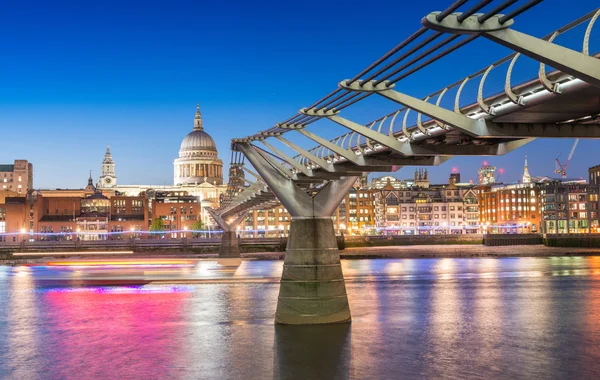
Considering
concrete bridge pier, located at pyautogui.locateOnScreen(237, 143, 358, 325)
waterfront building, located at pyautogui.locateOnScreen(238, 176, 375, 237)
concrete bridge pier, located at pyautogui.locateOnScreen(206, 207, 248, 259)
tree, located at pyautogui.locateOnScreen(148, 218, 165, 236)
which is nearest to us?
concrete bridge pier, located at pyautogui.locateOnScreen(237, 143, 358, 325)

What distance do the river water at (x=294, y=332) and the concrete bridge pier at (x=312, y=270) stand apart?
0.77 metres

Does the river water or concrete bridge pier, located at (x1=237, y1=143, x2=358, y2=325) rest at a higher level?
concrete bridge pier, located at (x1=237, y1=143, x2=358, y2=325)

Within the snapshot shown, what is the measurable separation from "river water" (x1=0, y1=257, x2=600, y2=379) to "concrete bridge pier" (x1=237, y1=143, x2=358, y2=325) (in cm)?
77

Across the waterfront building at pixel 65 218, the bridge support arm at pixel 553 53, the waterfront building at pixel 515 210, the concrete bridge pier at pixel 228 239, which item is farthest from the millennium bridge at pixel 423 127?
the waterfront building at pixel 515 210

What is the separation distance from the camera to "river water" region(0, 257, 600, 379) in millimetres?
24188

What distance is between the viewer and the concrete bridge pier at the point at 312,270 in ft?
97.6

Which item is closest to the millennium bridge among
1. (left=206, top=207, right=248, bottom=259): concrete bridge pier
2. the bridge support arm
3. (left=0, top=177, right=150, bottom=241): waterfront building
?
the bridge support arm

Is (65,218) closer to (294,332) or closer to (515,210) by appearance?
(515,210)

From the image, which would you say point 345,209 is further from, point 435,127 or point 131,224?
point 435,127

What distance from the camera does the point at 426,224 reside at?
623ft

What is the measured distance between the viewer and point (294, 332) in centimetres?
2952

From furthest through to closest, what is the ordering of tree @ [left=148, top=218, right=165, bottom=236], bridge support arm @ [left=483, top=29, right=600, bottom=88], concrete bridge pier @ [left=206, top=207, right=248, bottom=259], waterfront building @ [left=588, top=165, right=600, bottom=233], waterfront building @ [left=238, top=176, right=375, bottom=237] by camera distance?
waterfront building @ [left=238, top=176, right=375, bottom=237] < tree @ [left=148, top=218, right=165, bottom=236] < waterfront building @ [left=588, top=165, right=600, bottom=233] < concrete bridge pier @ [left=206, top=207, right=248, bottom=259] < bridge support arm @ [left=483, top=29, right=600, bottom=88]

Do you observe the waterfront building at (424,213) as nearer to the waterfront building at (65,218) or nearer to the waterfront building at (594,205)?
the waterfront building at (594,205)

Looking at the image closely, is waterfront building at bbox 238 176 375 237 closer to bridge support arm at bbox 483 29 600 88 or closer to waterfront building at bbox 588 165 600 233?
waterfront building at bbox 588 165 600 233
